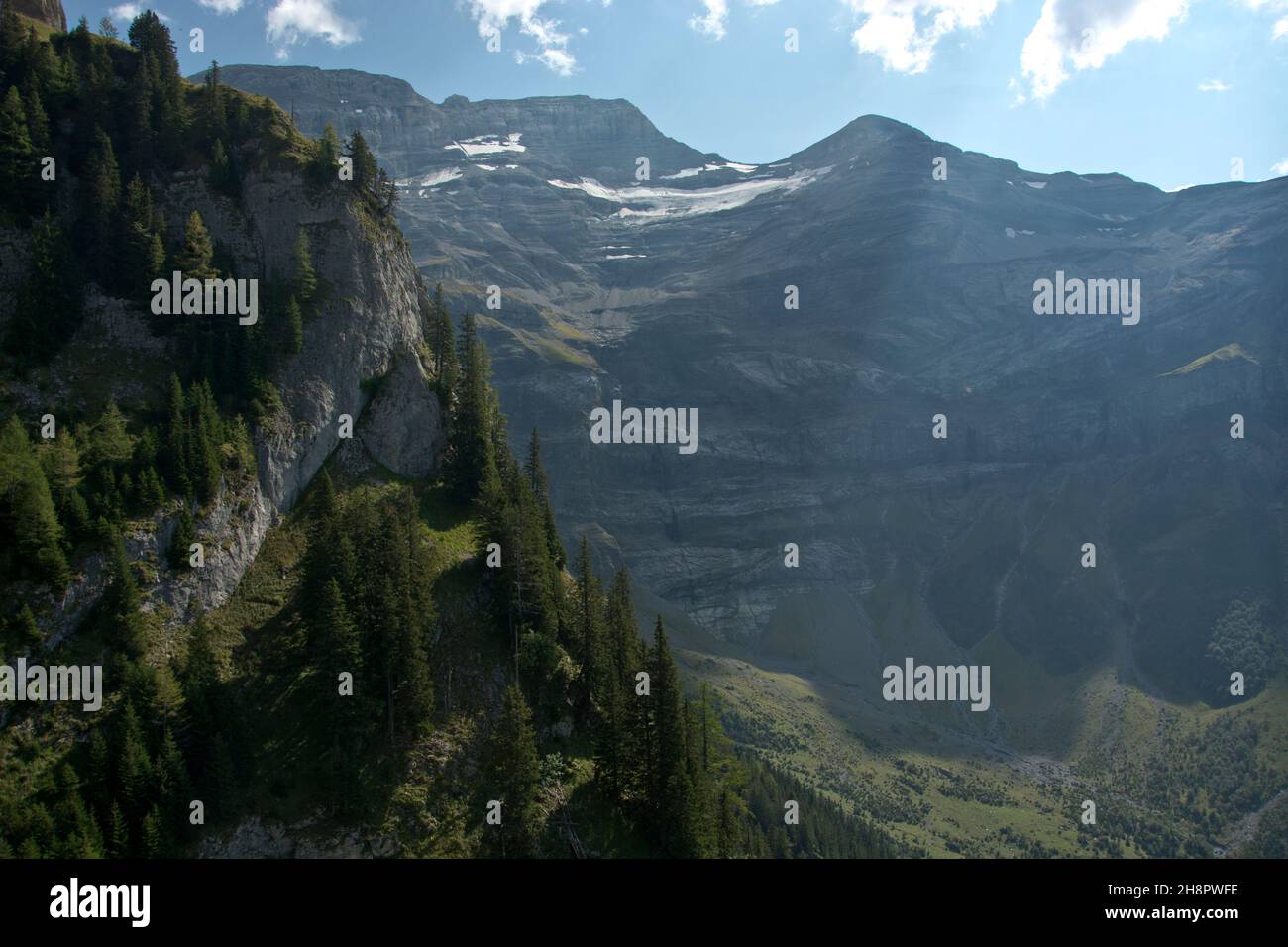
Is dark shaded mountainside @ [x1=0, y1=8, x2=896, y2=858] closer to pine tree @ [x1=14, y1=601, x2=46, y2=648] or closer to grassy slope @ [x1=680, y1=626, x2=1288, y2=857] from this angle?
pine tree @ [x1=14, y1=601, x2=46, y2=648]

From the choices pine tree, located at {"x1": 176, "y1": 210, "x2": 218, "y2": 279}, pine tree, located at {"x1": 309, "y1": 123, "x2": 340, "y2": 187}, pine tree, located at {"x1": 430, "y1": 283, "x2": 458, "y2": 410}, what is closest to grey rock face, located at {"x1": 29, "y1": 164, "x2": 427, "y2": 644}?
pine tree, located at {"x1": 309, "y1": 123, "x2": 340, "y2": 187}

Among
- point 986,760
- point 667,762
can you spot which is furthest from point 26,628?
point 986,760

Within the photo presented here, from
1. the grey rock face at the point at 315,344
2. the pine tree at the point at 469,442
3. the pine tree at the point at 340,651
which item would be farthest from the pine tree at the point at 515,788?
the pine tree at the point at 469,442

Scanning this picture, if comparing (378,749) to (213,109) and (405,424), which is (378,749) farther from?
(213,109)

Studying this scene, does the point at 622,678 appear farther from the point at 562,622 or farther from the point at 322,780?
the point at 322,780

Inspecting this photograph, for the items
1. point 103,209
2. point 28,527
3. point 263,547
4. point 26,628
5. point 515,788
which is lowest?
point 515,788

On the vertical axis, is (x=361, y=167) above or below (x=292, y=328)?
above

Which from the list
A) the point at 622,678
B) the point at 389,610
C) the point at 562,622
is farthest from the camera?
the point at 562,622
